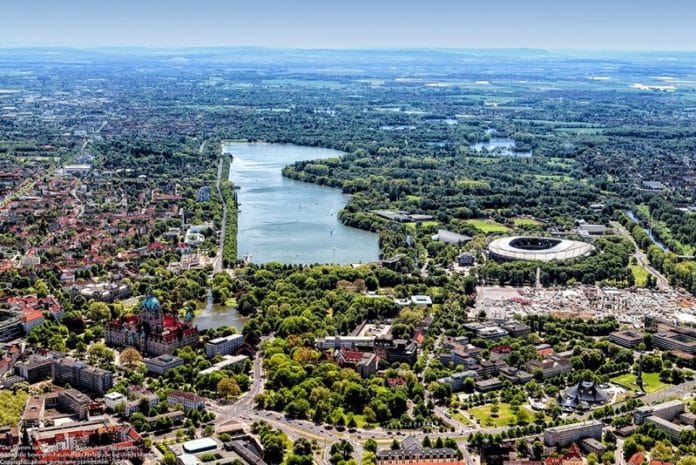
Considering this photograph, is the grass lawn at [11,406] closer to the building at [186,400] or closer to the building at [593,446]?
the building at [186,400]

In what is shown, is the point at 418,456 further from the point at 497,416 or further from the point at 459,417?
the point at 497,416

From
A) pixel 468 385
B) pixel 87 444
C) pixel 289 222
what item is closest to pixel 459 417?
pixel 468 385

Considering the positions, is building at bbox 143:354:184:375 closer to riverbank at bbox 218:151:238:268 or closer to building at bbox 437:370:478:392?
building at bbox 437:370:478:392

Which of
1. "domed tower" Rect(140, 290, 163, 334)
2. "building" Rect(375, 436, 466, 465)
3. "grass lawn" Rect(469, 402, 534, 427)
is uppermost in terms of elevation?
"domed tower" Rect(140, 290, 163, 334)

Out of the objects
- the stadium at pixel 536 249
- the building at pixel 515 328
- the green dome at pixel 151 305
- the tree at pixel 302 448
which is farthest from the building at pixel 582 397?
the stadium at pixel 536 249

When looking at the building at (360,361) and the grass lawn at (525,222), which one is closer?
the building at (360,361)

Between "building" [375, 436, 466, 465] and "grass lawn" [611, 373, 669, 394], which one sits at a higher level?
"building" [375, 436, 466, 465]

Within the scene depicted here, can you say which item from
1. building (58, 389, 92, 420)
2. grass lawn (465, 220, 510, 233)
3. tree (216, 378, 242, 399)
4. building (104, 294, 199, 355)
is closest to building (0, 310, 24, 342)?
building (104, 294, 199, 355)
